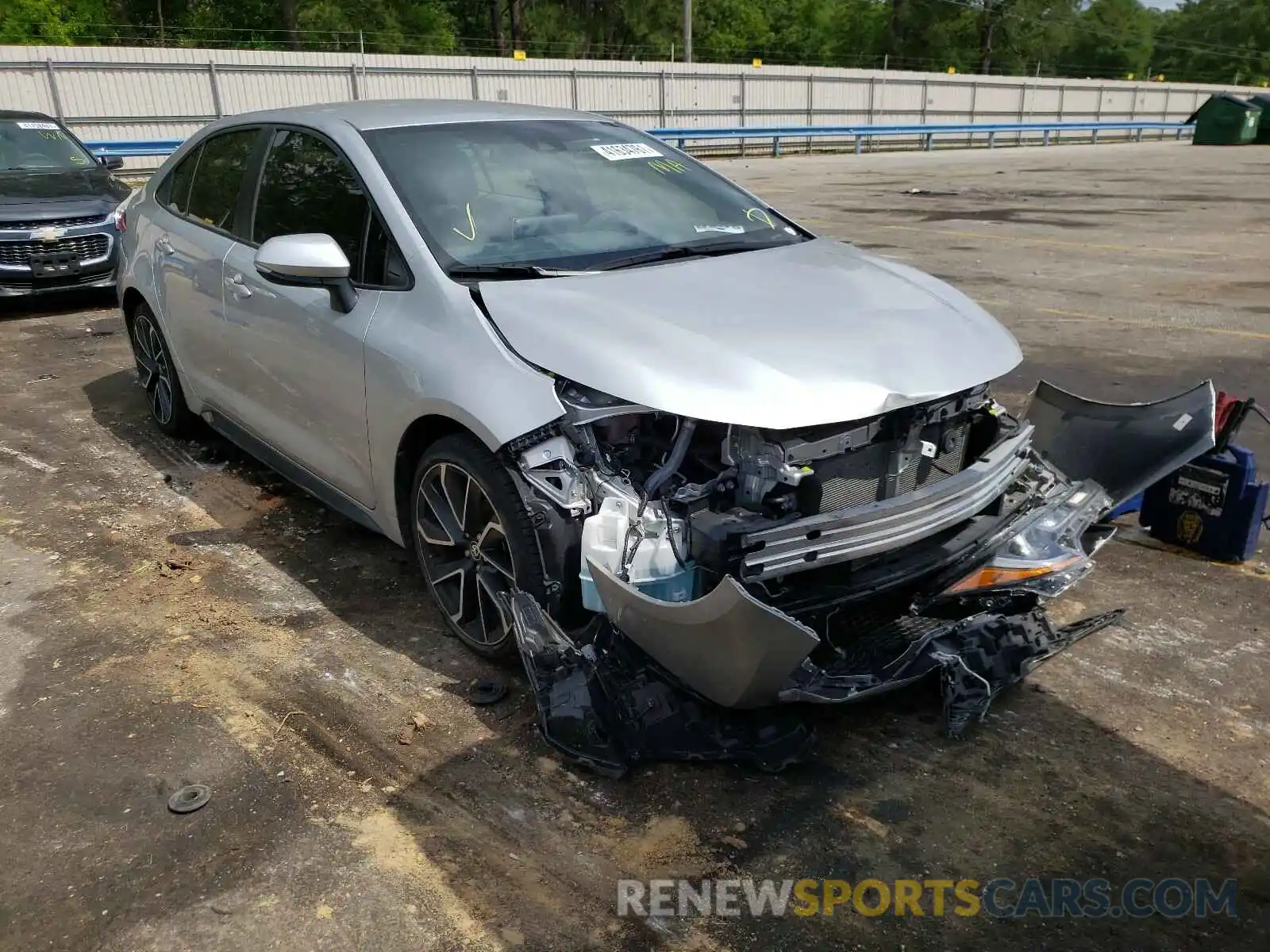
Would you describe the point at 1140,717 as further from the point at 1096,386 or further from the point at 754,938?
the point at 1096,386

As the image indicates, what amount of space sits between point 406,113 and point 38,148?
8157 millimetres

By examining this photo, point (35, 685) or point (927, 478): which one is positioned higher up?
point (927, 478)

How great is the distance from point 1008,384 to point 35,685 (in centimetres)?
556

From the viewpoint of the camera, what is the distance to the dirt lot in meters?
2.54

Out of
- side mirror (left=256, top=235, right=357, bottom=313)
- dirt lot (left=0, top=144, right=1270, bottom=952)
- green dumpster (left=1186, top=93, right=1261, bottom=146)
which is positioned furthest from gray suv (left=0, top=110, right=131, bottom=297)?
green dumpster (left=1186, top=93, right=1261, bottom=146)

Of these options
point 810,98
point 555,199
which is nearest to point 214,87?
point 810,98

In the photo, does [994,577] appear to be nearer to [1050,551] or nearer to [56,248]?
[1050,551]

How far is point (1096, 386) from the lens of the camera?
6656 mm

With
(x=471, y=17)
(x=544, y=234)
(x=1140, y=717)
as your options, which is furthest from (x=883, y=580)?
(x=471, y=17)

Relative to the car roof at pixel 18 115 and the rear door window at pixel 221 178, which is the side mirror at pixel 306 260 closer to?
the rear door window at pixel 221 178

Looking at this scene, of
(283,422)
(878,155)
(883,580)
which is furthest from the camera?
(878,155)

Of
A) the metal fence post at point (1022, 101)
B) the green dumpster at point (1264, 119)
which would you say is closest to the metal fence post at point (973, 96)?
the metal fence post at point (1022, 101)

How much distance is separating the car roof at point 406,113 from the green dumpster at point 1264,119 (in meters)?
37.7

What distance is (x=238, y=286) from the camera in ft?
14.6
